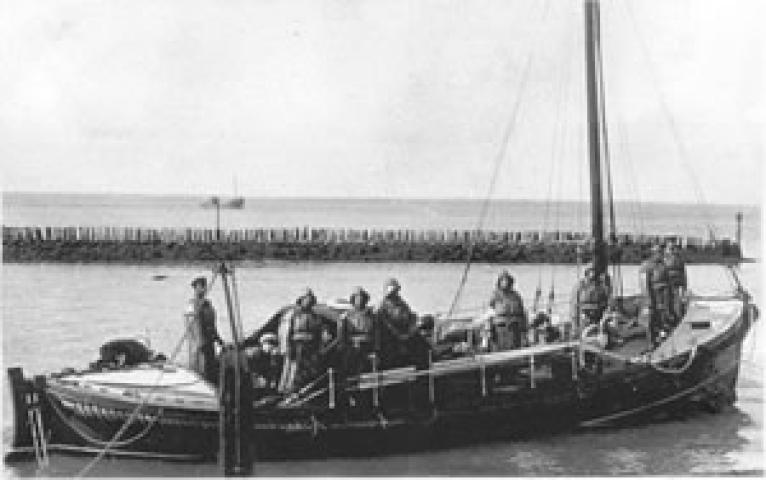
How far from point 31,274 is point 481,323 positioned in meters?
22.7

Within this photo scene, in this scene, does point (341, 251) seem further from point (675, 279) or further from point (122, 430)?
point (122, 430)

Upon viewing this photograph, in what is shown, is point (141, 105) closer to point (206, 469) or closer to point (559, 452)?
point (206, 469)

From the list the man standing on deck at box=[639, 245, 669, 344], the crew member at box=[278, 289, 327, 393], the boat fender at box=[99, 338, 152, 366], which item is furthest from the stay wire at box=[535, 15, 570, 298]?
the boat fender at box=[99, 338, 152, 366]

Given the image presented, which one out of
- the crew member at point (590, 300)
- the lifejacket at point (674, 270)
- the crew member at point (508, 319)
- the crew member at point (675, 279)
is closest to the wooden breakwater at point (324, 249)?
the crew member at point (675, 279)

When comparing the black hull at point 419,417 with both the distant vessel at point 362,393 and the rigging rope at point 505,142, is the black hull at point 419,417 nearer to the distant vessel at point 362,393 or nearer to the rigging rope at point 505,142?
the distant vessel at point 362,393

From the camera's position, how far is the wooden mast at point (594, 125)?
15.7 meters

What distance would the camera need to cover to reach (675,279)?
15.9 metres

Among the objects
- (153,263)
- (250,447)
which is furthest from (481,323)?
(153,263)

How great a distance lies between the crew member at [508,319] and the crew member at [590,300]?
130cm

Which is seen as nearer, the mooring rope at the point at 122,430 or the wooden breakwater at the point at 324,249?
the mooring rope at the point at 122,430

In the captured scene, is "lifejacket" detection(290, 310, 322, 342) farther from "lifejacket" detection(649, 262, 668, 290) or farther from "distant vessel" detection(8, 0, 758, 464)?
"lifejacket" detection(649, 262, 668, 290)

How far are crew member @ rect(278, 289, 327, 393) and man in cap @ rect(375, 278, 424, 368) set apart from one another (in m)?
0.84

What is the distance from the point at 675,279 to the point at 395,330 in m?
5.30

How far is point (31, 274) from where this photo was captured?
33.5 m
